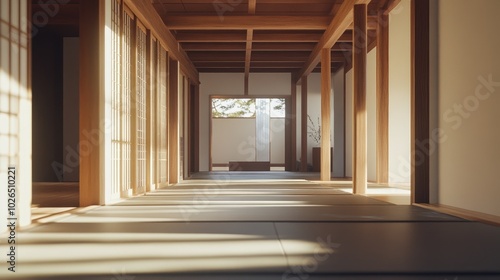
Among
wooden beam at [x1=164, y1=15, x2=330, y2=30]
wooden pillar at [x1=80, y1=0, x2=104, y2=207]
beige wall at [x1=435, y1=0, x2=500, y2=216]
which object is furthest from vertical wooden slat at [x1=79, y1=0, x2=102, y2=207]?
wooden beam at [x1=164, y1=15, x2=330, y2=30]

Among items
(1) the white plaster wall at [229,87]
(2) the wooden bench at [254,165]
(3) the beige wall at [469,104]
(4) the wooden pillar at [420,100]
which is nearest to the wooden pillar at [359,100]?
(4) the wooden pillar at [420,100]

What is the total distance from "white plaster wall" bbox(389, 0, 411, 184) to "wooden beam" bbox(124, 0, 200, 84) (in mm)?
3528

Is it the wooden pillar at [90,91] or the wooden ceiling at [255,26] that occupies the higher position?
the wooden ceiling at [255,26]

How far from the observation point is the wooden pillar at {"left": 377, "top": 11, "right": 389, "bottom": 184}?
8203mm

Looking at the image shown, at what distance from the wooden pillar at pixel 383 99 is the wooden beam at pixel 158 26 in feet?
11.1

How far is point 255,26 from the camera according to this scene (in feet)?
26.8

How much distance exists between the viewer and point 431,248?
252 cm

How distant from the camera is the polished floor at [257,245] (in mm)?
2062

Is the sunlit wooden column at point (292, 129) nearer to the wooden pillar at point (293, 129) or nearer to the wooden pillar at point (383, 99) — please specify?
the wooden pillar at point (293, 129)

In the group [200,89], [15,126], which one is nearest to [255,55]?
[200,89]

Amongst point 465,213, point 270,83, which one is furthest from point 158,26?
point 270,83

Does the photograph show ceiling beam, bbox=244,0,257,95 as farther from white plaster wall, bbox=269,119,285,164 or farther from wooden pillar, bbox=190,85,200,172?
white plaster wall, bbox=269,119,285,164

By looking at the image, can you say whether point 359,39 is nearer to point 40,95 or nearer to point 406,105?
point 406,105

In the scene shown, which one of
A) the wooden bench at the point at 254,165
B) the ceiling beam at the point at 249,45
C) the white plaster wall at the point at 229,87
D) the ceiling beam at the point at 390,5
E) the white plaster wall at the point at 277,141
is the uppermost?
the ceiling beam at the point at 390,5
